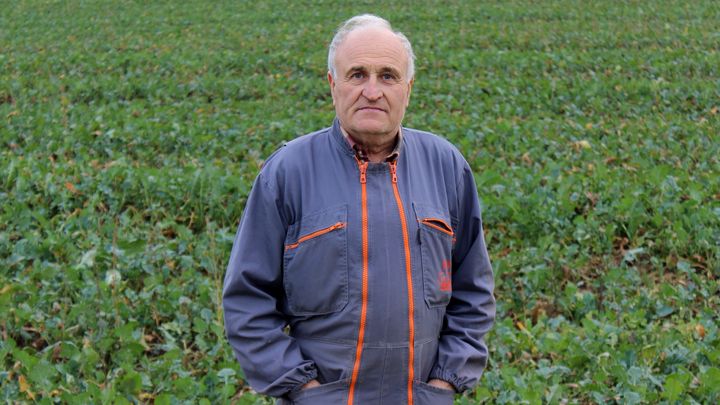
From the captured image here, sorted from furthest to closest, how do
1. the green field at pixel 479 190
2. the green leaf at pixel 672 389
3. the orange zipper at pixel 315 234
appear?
the green field at pixel 479 190 < the green leaf at pixel 672 389 < the orange zipper at pixel 315 234

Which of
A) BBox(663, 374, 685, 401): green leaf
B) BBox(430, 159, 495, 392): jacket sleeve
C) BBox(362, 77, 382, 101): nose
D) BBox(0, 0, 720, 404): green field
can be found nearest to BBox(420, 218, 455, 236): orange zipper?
BBox(430, 159, 495, 392): jacket sleeve

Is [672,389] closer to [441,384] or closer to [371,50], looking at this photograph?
[441,384]

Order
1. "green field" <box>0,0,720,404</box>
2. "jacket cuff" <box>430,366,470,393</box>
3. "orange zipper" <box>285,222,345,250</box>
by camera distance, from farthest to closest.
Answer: "green field" <box>0,0,720,404</box>, "jacket cuff" <box>430,366,470,393</box>, "orange zipper" <box>285,222,345,250</box>

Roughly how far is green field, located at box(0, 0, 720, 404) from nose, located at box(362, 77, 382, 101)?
220 centimetres

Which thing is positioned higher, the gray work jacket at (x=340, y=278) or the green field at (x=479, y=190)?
the gray work jacket at (x=340, y=278)

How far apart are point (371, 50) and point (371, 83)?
0.31ft

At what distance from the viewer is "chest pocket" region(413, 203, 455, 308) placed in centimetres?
240

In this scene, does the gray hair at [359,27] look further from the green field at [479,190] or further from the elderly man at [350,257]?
the green field at [479,190]

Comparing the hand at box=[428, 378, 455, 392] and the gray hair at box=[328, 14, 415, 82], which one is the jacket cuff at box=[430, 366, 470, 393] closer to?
the hand at box=[428, 378, 455, 392]

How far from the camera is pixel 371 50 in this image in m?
2.38

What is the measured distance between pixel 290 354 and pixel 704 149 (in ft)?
24.3

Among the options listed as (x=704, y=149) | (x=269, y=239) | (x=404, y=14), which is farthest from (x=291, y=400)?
(x=404, y=14)

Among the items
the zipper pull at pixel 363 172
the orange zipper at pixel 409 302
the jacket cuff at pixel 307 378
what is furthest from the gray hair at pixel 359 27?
the jacket cuff at pixel 307 378

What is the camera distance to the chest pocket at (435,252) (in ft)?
7.89
